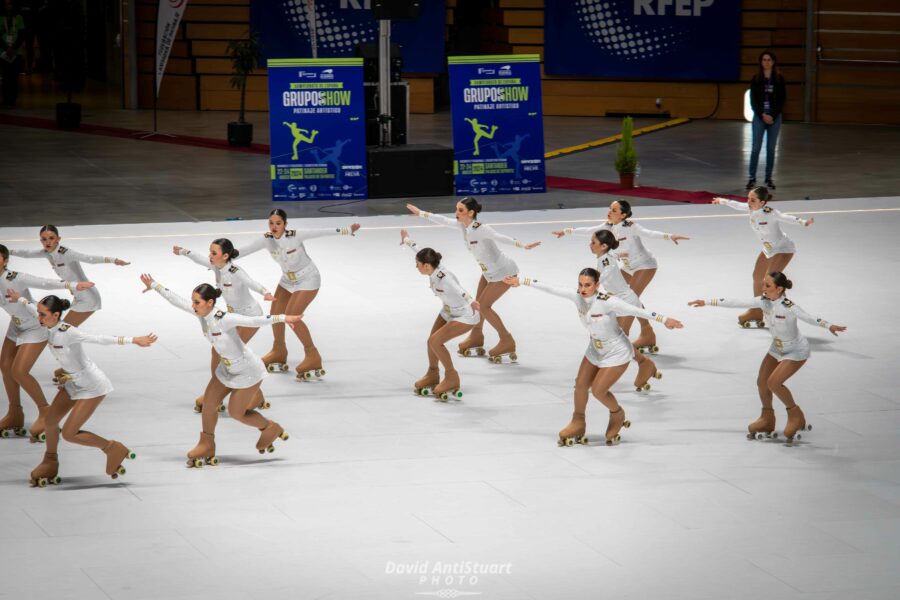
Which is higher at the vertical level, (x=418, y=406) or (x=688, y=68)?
(x=688, y=68)

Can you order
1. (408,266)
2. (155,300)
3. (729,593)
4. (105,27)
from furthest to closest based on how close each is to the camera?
(105,27)
(408,266)
(155,300)
(729,593)

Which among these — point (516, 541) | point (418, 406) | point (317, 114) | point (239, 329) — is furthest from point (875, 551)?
point (317, 114)

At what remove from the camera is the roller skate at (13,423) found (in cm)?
1078

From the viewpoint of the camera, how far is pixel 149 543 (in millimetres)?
8586

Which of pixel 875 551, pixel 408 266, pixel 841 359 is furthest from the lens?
pixel 408 266

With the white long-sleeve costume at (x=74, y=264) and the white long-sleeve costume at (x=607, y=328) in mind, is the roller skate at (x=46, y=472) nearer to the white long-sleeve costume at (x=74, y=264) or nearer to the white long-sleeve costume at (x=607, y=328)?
the white long-sleeve costume at (x=74, y=264)

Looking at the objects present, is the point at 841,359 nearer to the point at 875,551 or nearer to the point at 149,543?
the point at 875,551

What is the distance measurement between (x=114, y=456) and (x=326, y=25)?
22.0 meters

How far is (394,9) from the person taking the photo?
2022 cm

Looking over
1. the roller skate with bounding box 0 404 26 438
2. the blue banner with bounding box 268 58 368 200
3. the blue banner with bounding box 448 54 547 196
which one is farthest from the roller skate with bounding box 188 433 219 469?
the blue banner with bounding box 448 54 547 196

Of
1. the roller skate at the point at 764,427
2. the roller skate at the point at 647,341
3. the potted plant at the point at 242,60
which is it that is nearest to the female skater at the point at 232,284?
the roller skate at the point at 647,341

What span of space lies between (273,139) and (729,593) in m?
14.3

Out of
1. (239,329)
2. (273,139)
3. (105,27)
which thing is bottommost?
(239,329)

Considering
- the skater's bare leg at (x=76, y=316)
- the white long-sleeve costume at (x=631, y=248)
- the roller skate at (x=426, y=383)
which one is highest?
the white long-sleeve costume at (x=631, y=248)
